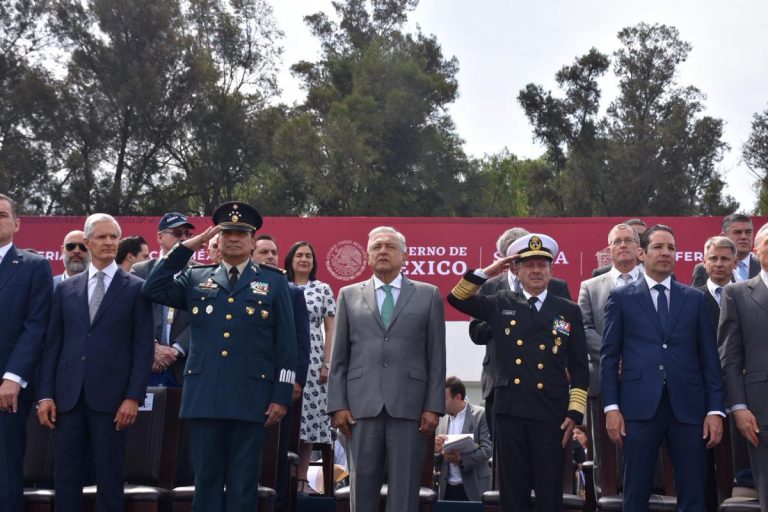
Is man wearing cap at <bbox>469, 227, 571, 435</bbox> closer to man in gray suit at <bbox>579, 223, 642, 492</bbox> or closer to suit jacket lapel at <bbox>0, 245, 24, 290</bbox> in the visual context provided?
man in gray suit at <bbox>579, 223, 642, 492</bbox>

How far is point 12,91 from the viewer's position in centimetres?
3148

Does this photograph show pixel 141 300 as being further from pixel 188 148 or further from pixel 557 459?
pixel 188 148

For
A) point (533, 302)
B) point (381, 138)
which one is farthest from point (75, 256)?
point (381, 138)

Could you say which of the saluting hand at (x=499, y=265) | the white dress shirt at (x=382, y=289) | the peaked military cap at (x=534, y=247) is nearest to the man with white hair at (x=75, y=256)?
the white dress shirt at (x=382, y=289)

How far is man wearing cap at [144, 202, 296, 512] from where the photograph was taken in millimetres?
5723

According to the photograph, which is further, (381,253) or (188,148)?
(188,148)

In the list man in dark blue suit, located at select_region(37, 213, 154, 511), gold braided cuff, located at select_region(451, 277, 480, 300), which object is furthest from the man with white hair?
gold braided cuff, located at select_region(451, 277, 480, 300)

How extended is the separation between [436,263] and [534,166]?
21.5m

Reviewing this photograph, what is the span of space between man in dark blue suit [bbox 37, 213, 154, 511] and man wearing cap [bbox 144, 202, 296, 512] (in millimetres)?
322

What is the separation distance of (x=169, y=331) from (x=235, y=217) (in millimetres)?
1787

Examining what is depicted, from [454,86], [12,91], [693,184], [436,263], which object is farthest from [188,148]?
[436,263]

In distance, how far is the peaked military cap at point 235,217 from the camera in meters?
6.04

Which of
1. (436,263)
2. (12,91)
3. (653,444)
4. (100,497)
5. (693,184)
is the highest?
(12,91)

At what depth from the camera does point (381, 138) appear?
3173 centimetres
